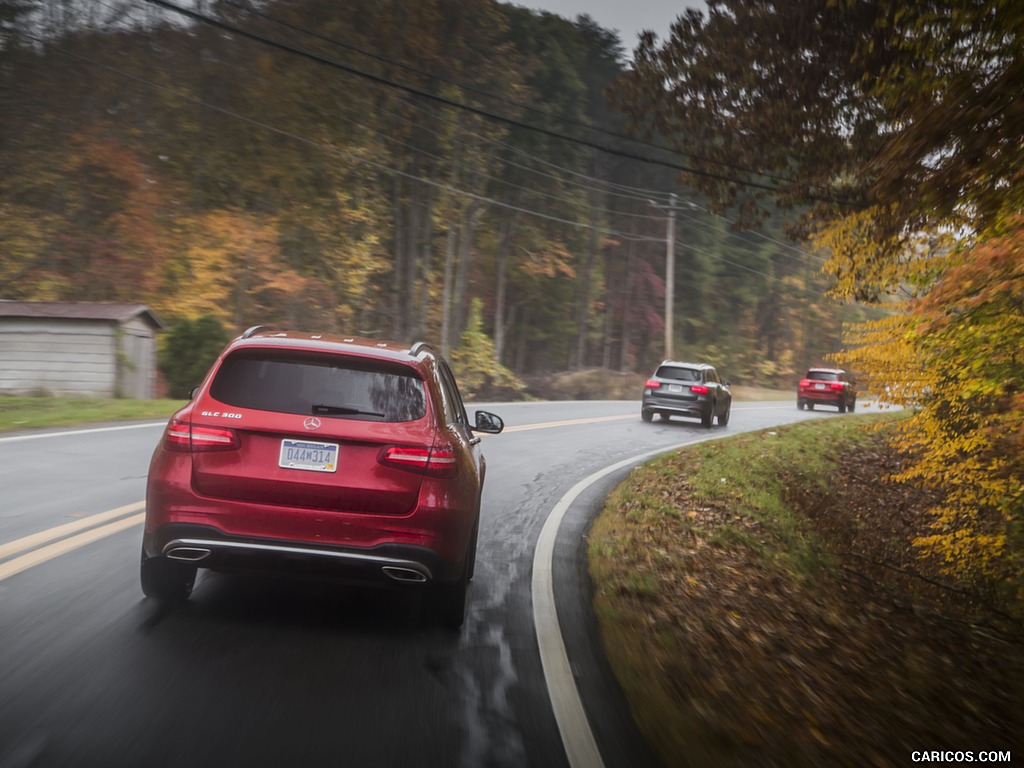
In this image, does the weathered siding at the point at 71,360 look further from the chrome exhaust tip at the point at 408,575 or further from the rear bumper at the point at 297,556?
the chrome exhaust tip at the point at 408,575

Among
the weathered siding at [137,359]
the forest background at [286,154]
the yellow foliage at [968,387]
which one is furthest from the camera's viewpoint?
the forest background at [286,154]

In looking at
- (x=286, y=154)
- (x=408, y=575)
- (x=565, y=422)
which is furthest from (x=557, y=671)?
(x=286, y=154)

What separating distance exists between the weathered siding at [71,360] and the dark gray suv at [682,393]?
13.3 meters

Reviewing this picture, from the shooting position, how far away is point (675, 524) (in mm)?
10117

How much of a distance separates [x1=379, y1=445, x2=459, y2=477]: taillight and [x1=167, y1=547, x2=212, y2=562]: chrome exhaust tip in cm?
109

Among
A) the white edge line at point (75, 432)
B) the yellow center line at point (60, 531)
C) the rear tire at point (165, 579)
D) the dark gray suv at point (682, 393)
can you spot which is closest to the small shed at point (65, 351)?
Result: the white edge line at point (75, 432)

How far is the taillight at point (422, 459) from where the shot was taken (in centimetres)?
503

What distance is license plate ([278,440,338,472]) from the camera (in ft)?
16.2

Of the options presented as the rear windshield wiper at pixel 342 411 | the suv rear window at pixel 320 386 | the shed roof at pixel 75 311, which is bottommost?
the rear windshield wiper at pixel 342 411

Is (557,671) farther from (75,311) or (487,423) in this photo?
(75,311)

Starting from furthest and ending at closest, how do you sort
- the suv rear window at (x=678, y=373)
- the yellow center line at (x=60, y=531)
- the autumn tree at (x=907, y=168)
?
the suv rear window at (x=678, y=373) < the autumn tree at (x=907, y=168) < the yellow center line at (x=60, y=531)

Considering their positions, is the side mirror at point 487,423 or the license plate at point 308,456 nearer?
the license plate at point 308,456

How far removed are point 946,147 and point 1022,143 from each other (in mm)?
737

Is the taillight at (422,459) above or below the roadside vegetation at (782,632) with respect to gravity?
above
